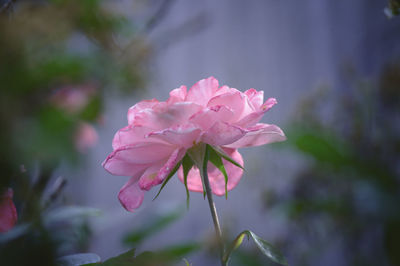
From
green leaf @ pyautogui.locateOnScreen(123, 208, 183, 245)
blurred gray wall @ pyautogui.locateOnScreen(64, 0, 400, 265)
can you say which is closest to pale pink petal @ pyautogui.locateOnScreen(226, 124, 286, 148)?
green leaf @ pyautogui.locateOnScreen(123, 208, 183, 245)

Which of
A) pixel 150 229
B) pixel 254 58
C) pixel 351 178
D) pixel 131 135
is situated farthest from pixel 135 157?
pixel 254 58

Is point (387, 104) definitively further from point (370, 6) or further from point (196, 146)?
point (196, 146)

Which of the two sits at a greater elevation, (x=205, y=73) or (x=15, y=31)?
(x=205, y=73)

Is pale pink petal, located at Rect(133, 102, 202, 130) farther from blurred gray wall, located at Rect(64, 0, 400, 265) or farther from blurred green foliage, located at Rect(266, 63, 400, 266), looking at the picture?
blurred gray wall, located at Rect(64, 0, 400, 265)

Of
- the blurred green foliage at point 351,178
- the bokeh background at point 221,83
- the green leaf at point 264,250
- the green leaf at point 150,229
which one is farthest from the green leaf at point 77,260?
the blurred green foliage at point 351,178

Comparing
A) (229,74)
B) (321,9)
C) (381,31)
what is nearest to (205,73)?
(229,74)

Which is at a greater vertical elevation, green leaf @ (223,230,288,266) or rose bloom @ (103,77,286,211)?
rose bloom @ (103,77,286,211)

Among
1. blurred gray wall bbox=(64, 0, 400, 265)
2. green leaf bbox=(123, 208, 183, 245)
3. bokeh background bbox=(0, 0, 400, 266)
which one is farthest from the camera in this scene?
blurred gray wall bbox=(64, 0, 400, 265)
